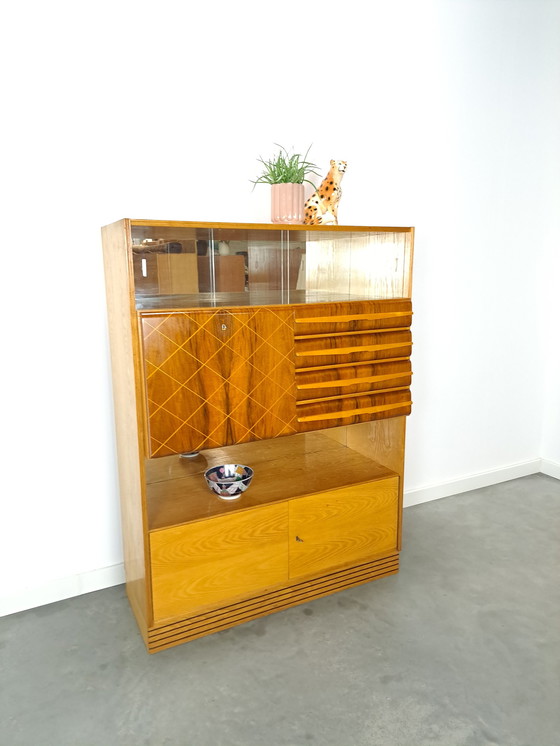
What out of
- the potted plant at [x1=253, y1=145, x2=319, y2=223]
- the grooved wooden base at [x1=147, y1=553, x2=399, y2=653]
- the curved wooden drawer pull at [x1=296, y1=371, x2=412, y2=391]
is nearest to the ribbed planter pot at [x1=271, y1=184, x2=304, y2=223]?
the potted plant at [x1=253, y1=145, x2=319, y2=223]

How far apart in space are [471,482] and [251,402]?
2.02m

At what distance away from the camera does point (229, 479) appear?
2.37 m

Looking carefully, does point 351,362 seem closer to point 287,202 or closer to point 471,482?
point 287,202

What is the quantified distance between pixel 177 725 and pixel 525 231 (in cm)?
313

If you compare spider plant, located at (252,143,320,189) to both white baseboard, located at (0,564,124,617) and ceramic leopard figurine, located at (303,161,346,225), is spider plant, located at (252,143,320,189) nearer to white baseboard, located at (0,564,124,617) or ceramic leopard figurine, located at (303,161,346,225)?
ceramic leopard figurine, located at (303,161,346,225)

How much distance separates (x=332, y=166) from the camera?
2348 mm

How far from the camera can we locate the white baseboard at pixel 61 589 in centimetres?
233

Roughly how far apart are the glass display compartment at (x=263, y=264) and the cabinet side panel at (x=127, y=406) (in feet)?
0.27

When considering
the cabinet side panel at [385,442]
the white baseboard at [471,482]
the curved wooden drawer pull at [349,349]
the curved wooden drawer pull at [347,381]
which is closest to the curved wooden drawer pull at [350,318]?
the curved wooden drawer pull at [349,349]

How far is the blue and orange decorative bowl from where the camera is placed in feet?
7.35

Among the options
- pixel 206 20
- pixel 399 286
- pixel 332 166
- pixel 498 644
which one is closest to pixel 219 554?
pixel 498 644

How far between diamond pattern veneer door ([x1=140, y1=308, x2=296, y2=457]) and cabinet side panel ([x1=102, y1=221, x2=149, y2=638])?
0.08 metres

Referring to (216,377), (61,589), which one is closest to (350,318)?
(216,377)

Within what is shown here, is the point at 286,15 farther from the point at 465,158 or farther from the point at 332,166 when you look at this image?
the point at 465,158
